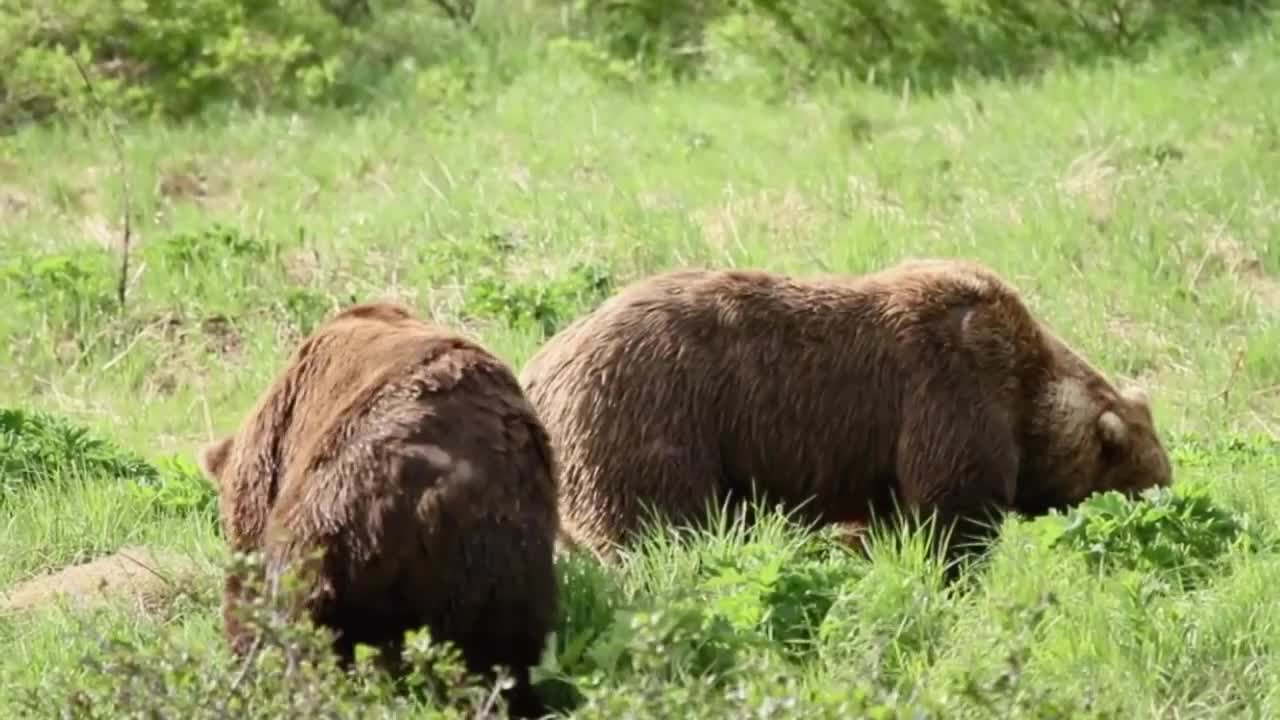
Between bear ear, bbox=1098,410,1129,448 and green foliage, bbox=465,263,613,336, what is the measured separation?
12.0ft

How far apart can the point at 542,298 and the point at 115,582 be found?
13.0 ft

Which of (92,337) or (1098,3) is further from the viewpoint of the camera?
(1098,3)

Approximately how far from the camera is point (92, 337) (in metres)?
11.0

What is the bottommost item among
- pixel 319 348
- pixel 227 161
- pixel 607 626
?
pixel 227 161

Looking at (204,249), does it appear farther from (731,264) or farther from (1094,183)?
(1094,183)

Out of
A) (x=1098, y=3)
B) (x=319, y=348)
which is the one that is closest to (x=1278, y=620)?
(x=319, y=348)

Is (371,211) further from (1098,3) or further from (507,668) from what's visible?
(507,668)

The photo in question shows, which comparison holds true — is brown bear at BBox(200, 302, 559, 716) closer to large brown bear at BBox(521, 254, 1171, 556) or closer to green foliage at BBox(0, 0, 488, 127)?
large brown bear at BBox(521, 254, 1171, 556)

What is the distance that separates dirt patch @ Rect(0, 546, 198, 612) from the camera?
6.70 meters

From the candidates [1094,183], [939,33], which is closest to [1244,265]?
[1094,183]

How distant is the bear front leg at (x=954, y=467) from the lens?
279 inches

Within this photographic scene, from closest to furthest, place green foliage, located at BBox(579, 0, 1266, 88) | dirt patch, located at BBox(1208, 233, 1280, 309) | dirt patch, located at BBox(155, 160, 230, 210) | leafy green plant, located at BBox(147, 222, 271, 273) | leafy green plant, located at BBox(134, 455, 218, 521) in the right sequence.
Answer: leafy green plant, located at BBox(134, 455, 218, 521) < dirt patch, located at BBox(1208, 233, 1280, 309) < leafy green plant, located at BBox(147, 222, 271, 273) < dirt patch, located at BBox(155, 160, 230, 210) < green foliage, located at BBox(579, 0, 1266, 88)

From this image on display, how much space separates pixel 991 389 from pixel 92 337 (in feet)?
18.4

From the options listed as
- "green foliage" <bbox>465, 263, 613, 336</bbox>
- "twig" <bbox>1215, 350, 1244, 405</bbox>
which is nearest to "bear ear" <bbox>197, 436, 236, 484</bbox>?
"green foliage" <bbox>465, 263, 613, 336</bbox>
